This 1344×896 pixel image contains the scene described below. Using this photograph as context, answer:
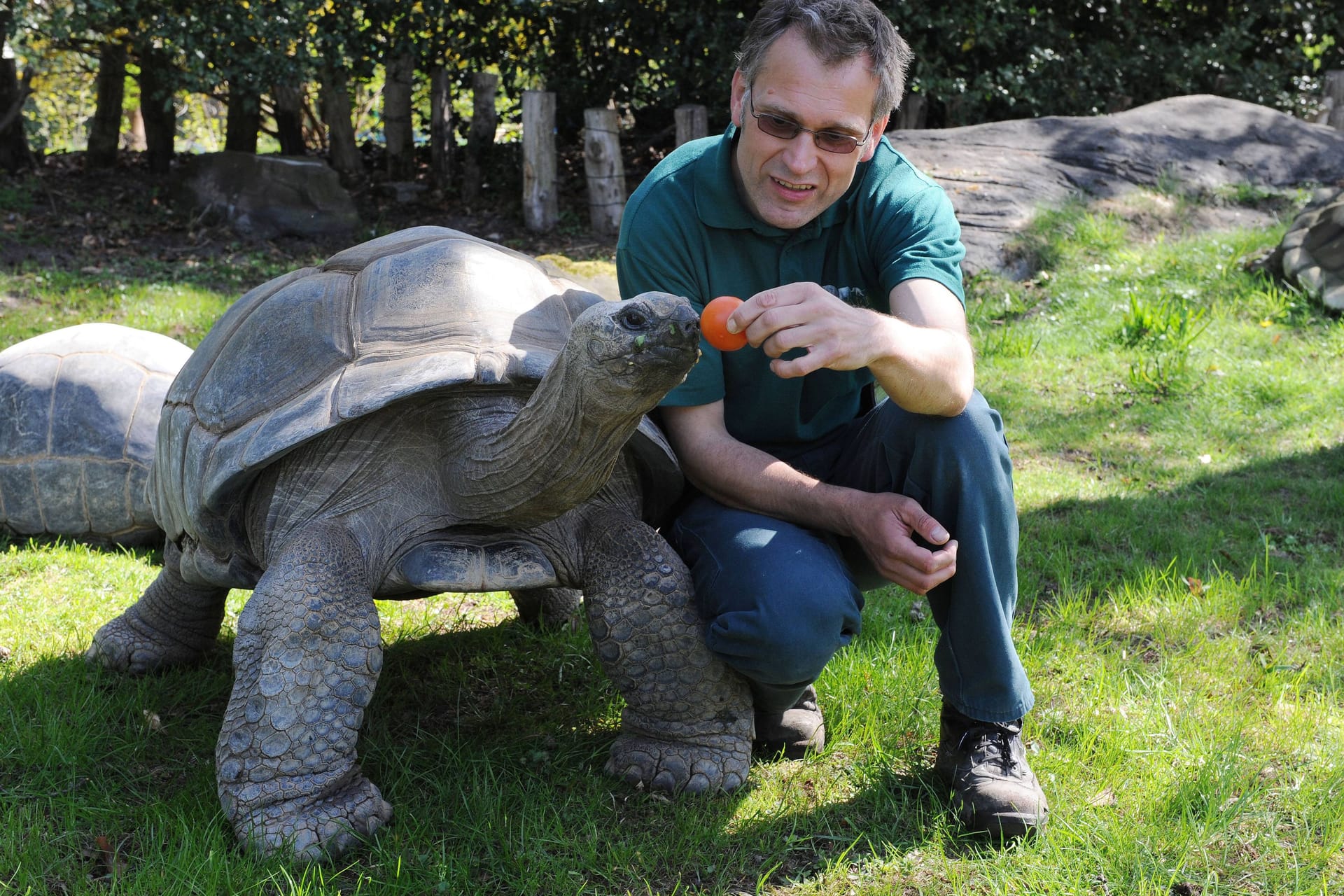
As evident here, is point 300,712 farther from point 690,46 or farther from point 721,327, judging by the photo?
point 690,46

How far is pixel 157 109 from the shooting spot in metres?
8.38

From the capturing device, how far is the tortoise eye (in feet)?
5.96

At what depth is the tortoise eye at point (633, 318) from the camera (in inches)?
71.5

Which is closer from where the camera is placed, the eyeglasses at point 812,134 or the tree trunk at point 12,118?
the eyeglasses at point 812,134

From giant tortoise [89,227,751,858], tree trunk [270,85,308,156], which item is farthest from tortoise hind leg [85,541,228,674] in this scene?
tree trunk [270,85,308,156]

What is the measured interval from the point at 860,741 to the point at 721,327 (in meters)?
1.11

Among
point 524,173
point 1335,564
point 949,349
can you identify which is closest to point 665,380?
point 949,349

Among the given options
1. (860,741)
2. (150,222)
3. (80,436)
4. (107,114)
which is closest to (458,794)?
(860,741)

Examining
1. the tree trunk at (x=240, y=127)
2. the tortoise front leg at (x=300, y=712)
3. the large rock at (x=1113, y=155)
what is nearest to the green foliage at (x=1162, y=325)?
the large rock at (x=1113, y=155)

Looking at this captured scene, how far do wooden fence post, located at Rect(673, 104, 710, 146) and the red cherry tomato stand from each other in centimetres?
655

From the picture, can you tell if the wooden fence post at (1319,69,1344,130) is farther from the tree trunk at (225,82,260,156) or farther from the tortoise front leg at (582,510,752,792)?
the tortoise front leg at (582,510,752,792)

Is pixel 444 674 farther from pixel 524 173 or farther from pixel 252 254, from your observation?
pixel 524 173

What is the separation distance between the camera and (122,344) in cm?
409

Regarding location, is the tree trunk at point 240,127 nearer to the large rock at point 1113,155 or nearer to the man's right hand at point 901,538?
the large rock at point 1113,155
